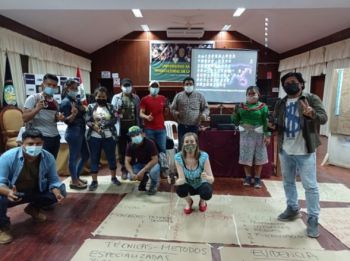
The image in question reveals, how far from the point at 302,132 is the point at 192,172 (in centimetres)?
97

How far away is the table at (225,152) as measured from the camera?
3646 millimetres

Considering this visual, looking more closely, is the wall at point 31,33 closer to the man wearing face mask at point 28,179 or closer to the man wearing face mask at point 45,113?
the man wearing face mask at point 45,113

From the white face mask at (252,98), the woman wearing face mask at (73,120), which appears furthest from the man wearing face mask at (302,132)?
the woman wearing face mask at (73,120)

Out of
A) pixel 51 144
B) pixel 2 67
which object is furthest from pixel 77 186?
pixel 2 67

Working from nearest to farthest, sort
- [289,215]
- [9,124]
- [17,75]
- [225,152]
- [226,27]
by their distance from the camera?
1. [289,215]
2. [225,152]
3. [9,124]
4. [17,75]
5. [226,27]

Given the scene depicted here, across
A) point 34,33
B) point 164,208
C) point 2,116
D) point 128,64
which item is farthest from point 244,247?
point 128,64

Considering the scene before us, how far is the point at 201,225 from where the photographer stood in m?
2.30

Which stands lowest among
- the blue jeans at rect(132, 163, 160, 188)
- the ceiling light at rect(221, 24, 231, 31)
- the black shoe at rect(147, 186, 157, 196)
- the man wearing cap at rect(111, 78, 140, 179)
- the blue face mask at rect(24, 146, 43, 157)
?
the black shoe at rect(147, 186, 157, 196)

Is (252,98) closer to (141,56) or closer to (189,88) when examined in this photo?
(189,88)

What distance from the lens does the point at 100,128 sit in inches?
117

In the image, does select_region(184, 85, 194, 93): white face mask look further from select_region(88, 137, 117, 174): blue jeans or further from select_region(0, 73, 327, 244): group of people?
select_region(88, 137, 117, 174): blue jeans

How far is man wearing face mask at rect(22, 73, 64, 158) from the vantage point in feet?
8.15

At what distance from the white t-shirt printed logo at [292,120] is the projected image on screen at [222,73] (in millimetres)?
2003

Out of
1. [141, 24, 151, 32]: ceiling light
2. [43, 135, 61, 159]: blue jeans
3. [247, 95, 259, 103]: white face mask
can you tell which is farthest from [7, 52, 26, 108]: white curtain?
[247, 95, 259, 103]: white face mask
